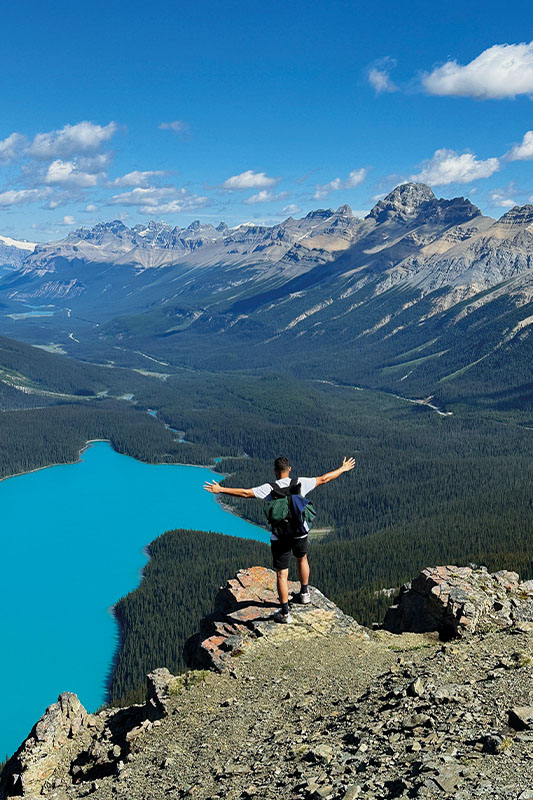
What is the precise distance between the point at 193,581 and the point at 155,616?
1133 centimetres

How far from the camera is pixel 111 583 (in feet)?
451

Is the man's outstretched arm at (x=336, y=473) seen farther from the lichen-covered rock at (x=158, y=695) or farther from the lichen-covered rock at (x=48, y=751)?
the lichen-covered rock at (x=48, y=751)

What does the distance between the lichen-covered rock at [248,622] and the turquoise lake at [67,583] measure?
64.9 metres

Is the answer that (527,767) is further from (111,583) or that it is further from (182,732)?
(111,583)

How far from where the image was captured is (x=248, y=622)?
28453mm

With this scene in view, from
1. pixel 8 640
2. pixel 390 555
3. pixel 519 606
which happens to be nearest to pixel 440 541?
pixel 390 555

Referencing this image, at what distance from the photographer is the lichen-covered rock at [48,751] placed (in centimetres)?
2423

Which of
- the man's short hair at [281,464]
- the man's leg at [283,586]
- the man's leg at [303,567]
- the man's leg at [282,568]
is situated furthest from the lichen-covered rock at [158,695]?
the man's short hair at [281,464]

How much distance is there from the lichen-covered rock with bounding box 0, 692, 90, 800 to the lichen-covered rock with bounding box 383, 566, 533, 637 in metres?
16.4

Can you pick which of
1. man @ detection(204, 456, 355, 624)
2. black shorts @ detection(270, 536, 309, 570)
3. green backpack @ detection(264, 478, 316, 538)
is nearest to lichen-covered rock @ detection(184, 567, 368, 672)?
man @ detection(204, 456, 355, 624)

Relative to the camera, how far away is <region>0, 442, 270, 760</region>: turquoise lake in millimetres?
98562

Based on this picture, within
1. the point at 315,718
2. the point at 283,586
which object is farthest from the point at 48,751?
the point at 315,718

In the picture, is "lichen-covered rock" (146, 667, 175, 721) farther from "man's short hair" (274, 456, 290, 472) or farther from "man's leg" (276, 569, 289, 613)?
"man's short hair" (274, 456, 290, 472)

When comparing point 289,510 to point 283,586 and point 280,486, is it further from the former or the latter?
point 283,586
